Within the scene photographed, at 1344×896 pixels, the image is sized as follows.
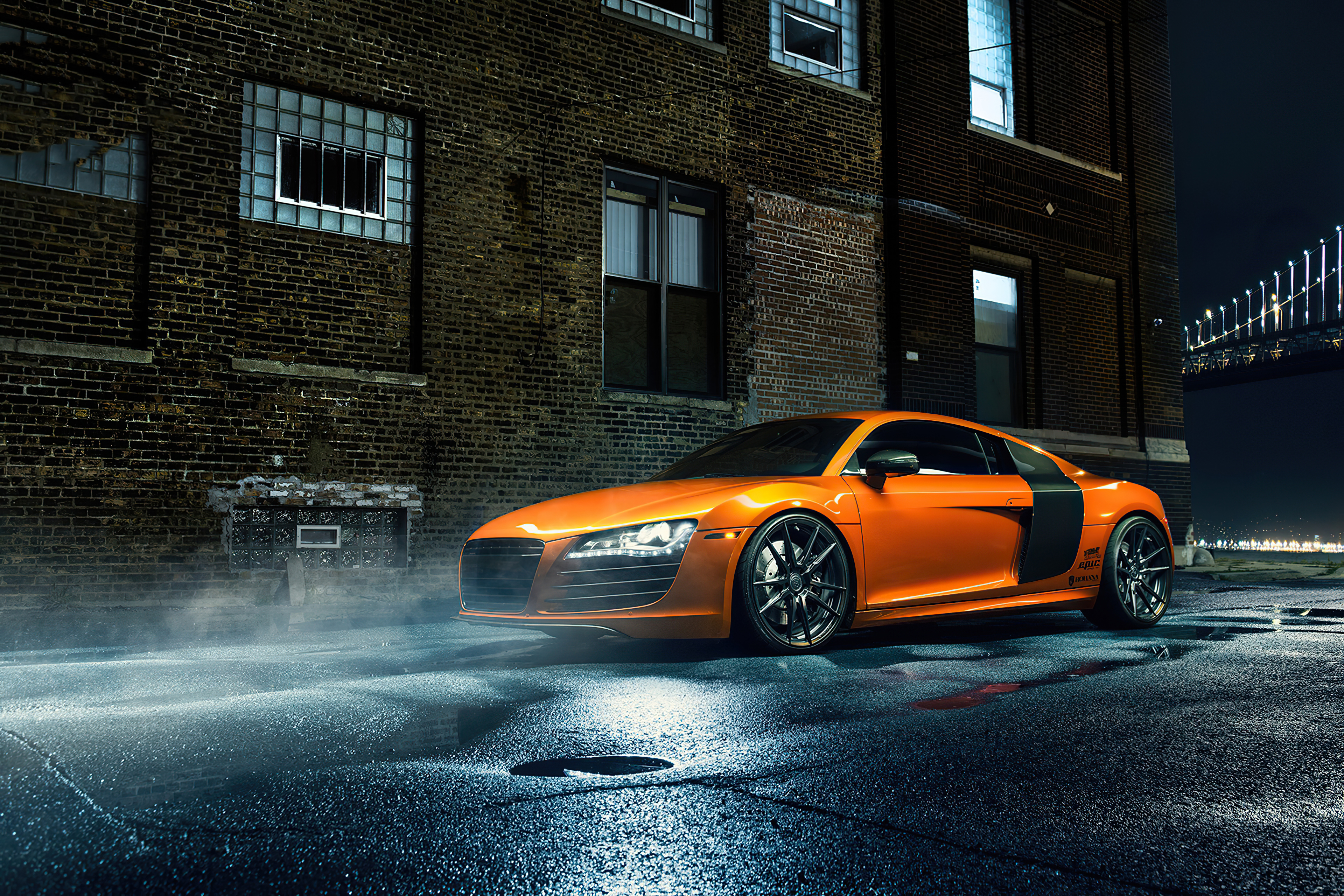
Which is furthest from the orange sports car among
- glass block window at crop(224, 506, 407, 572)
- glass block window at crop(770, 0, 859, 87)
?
glass block window at crop(770, 0, 859, 87)

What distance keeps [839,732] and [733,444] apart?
331 centimetres

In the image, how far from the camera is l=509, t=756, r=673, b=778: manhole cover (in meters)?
3.08

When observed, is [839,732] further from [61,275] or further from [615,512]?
[61,275]

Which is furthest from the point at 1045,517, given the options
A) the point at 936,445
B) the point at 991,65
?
the point at 991,65

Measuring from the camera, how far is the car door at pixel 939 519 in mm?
5836

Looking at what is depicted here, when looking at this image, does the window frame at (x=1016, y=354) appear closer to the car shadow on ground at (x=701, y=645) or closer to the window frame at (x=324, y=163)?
the car shadow on ground at (x=701, y=645)

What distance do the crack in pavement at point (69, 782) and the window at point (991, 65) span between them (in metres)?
14.2

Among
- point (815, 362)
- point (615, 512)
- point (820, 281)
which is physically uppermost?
point (820, 281)

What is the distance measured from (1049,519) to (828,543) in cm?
185

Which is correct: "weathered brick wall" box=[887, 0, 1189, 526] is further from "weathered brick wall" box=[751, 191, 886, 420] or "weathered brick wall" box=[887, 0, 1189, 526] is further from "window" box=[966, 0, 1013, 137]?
"weathered brick wall" box=[751, 191, 886, 420]

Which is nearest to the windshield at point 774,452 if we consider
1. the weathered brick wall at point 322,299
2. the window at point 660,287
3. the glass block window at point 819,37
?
the weathered brick wall at point 322,299

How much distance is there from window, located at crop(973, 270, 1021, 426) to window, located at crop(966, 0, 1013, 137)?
2287mm

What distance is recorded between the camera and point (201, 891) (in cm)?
215

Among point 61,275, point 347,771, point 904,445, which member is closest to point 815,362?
point 904,445
